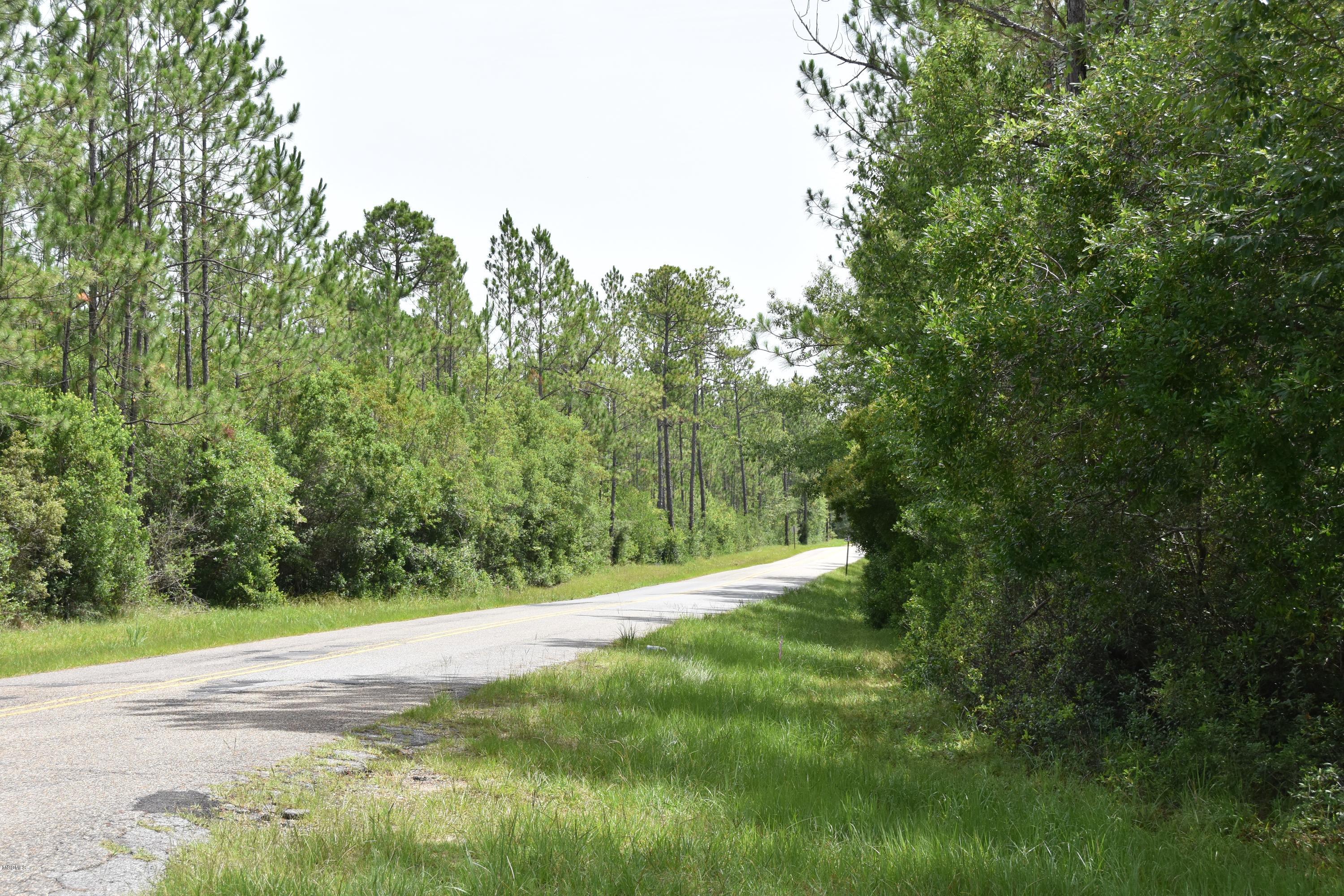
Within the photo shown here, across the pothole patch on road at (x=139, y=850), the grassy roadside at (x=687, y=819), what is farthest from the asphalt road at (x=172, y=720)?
the grassy roadside at (x=687, y=819)

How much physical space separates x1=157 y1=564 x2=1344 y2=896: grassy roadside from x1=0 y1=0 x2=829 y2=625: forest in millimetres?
13034

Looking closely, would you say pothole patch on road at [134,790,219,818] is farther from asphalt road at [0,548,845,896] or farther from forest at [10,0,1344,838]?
forest at [10,0,1344,838]

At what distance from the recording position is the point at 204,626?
16.1 metres

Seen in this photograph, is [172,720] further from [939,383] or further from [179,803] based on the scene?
[939,383]

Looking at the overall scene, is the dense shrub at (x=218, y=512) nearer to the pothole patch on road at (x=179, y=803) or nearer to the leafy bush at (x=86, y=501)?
the leafy bush at (x=86, y=501)

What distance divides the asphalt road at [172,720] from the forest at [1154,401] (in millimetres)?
5564

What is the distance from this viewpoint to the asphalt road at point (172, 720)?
4328 mm

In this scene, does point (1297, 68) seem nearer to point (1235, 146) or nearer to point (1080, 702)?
point (1235, 146)

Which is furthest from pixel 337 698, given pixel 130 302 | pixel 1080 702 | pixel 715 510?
pixel 715 510

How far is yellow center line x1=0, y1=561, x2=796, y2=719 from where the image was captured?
7.92 metres

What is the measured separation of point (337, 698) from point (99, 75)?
572 inches

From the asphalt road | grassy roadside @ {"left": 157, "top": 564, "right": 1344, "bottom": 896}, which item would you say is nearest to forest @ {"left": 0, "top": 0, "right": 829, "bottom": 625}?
the asphalt road

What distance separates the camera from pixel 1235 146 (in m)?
5.63

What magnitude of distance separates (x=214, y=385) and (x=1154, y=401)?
20.0m
